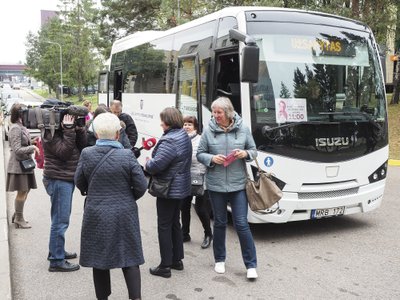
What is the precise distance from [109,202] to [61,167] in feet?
4.63

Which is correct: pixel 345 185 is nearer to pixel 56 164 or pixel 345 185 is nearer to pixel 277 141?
pixel 277 141

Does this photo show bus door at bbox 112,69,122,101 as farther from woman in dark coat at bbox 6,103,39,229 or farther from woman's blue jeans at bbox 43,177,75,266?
woman's blue jeans at bbox 43,177,75,266

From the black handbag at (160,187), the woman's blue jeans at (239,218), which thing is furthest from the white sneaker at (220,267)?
the black handbag at (160,187)

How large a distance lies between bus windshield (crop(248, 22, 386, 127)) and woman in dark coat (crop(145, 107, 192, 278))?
143cm

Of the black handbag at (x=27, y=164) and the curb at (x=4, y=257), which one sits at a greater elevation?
the black handbag at (x=27, y=164)

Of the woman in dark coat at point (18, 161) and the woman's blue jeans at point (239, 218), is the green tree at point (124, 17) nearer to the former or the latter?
the woman in dark coat at point (18, 161)

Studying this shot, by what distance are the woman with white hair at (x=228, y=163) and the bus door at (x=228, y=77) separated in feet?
4.36

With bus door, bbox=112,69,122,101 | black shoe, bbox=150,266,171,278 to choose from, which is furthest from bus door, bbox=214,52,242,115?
bus door, bbox=112,69,122,101

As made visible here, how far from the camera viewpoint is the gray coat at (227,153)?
14.9 ft

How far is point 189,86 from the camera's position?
7.44 metres

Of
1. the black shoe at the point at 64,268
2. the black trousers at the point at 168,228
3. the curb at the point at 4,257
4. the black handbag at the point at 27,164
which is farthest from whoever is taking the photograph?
the black handbag at the point at 27,164

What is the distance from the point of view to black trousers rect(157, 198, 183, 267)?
462cm

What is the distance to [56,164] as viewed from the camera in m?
4.73

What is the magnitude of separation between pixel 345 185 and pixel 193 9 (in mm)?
19192
